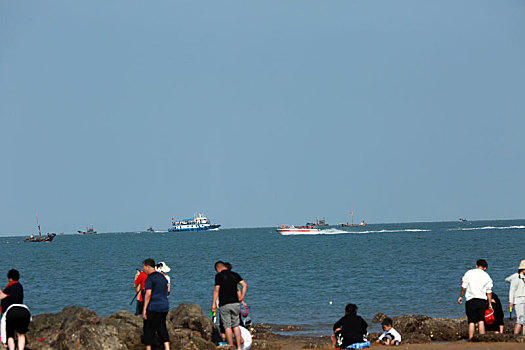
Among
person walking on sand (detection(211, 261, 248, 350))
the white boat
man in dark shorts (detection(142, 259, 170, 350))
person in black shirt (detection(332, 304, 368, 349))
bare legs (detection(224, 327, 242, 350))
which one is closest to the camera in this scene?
man in dark shorts (detection(142, 259, 170, 350))

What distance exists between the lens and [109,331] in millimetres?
13977

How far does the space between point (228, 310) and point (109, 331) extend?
2599mm

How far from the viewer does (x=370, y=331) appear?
20.0m

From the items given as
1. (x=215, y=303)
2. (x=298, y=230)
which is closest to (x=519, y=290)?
(x=215, y=303)

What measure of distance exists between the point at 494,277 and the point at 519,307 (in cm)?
2300

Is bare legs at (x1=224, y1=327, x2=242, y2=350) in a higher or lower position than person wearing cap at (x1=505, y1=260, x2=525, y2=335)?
lower

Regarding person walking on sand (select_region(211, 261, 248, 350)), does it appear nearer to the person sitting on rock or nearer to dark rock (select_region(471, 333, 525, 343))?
the person sitting on rock

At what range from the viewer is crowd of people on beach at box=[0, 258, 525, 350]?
13070mm

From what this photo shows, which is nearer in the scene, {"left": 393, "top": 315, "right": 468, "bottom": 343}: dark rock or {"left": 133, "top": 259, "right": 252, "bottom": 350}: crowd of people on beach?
{"left": 133, "top": 259, "right": 252, "bottom": 350}: crowd of people on beach

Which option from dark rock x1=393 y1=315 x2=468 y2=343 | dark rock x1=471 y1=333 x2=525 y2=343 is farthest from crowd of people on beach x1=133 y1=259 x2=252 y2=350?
dark rock x1=471 y1=333 x2=525 y2=343

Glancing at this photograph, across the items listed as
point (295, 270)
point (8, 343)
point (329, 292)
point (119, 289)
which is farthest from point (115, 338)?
point (295, 270)

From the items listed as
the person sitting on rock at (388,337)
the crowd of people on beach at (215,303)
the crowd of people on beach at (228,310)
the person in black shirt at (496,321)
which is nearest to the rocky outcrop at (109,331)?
the crowd of people on beach at (228,310)

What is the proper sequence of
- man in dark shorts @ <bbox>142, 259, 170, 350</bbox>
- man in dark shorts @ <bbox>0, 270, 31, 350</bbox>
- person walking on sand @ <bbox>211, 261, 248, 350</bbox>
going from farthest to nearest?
person walking on sand @ <bbox>211, 261, 248, 350</bbox>, man in dark shorts @ <bbox>0, 270, 31, 350</bbox>, man in dark shorts @ <bbox>142, 259, 170, 350</bbox>

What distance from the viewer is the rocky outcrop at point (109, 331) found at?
13.7 metres
